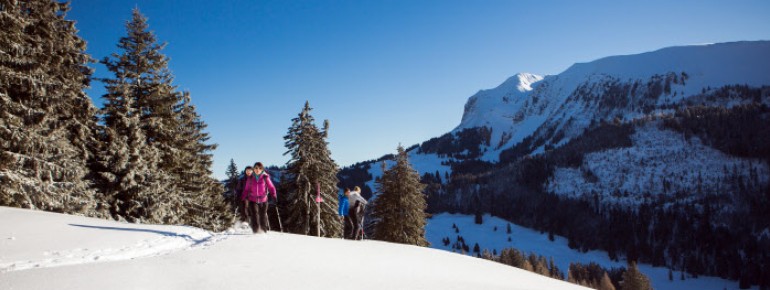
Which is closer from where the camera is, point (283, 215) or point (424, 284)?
point (424, 284)

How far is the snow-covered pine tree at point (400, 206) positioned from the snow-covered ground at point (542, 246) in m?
129

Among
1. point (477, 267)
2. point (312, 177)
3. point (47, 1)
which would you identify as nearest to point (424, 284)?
point (477, 267)

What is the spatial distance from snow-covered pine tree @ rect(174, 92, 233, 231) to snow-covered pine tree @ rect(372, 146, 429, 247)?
39.2 feet

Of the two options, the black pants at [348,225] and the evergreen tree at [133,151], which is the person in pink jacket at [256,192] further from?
the evergreen tree at [133,151]

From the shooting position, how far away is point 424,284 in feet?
27.4

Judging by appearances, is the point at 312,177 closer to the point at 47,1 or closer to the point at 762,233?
the point at 47,1

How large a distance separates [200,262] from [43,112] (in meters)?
11.7

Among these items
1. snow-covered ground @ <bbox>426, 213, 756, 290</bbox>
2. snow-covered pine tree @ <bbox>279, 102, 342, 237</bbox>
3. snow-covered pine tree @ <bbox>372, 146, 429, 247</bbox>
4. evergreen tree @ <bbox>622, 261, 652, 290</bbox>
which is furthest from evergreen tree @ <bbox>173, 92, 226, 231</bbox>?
snow-covered ground @ <bbox>426, 213, 756, 290</bbox>

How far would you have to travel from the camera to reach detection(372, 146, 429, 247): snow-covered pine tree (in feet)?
108

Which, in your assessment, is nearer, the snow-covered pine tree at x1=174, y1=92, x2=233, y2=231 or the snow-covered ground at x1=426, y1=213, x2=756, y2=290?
the snow-covered pine tree at x1=174, y1=92, x2=233, y2=231

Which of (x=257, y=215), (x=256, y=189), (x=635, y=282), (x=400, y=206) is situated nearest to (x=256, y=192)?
(x=256, y=189)

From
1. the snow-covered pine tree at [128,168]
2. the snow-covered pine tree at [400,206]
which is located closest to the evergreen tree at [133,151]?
the snow-covered pine tree at [128,168]

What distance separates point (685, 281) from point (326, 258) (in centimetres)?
16290

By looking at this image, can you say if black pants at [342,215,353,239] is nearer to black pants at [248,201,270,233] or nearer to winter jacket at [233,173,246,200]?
black pants at [248,201,270,233]
